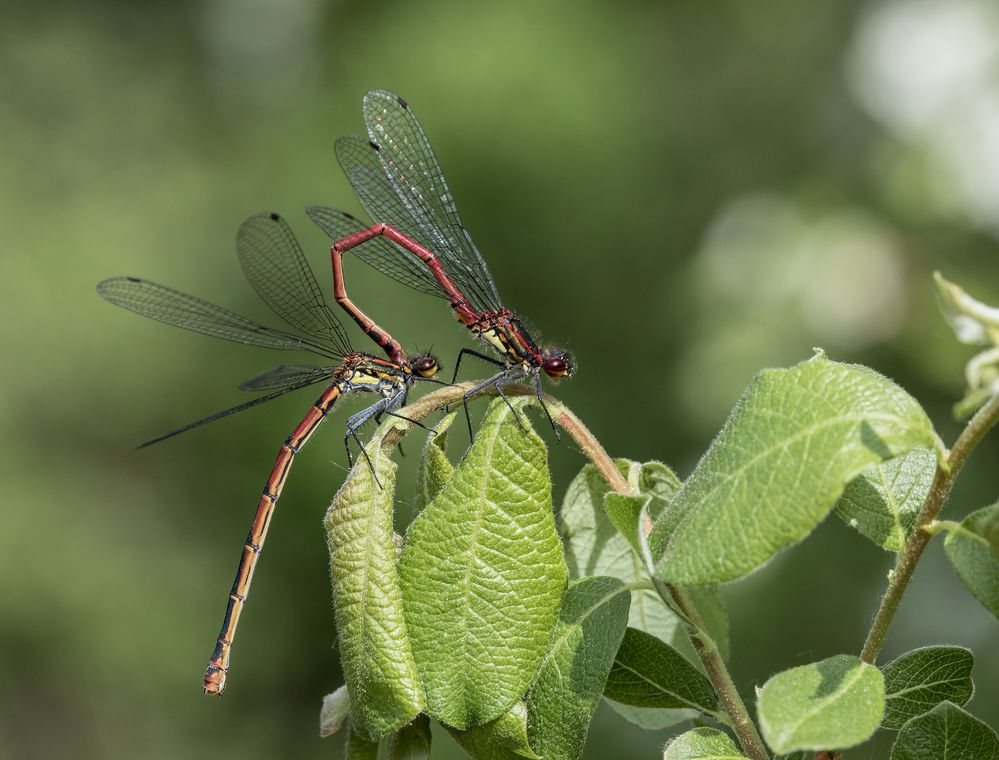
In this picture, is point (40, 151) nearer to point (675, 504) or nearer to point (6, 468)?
point (6, 468)

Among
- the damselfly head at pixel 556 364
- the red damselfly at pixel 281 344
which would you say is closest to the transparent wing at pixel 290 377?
the red damselfly at pixel 281 344

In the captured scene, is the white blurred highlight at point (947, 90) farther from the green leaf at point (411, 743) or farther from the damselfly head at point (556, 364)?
the green leaf at point (411, 743)

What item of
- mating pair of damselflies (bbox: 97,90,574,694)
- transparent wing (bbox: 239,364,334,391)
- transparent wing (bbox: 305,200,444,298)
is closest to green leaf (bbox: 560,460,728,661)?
mating pair of damselflies (bbox: 97,90,574,694)

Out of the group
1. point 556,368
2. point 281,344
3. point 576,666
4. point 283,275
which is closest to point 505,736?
point 576,666

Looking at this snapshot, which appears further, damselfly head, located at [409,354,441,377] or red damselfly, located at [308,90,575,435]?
damselfly head, located at [409,354,441,377]

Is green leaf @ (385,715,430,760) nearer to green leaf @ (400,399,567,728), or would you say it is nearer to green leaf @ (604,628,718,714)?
green leaf @ (400,399,567,728)

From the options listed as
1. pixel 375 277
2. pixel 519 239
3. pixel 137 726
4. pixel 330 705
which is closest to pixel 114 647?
pixel 137 726

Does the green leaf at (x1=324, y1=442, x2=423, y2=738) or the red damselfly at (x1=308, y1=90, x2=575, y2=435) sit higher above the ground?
the red damselfly at (x1=308, y1=90, x2=575, y2=435)
